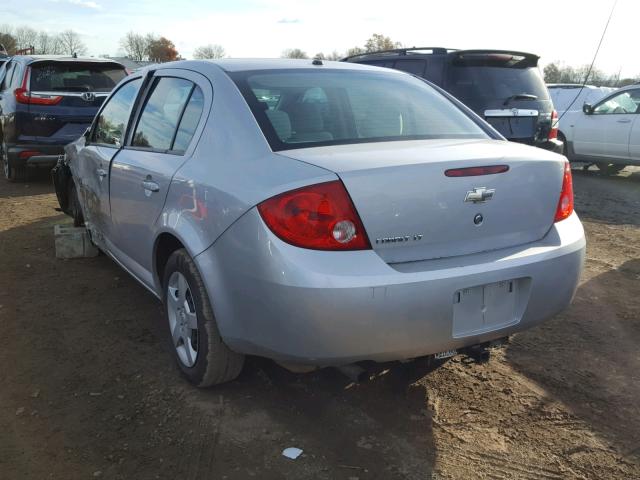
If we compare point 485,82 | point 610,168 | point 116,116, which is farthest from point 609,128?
point 116,116

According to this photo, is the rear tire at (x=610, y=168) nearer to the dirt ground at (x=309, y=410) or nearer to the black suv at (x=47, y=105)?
the dirt ground at (x=309, y=410)

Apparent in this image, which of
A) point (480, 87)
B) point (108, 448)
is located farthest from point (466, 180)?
point (480, 87)

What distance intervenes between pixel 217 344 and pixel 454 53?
497cm

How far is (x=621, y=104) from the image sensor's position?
34.3 feet

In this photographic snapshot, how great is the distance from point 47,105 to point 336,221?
7.61m

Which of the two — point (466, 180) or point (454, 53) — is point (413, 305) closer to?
point (466, 180)

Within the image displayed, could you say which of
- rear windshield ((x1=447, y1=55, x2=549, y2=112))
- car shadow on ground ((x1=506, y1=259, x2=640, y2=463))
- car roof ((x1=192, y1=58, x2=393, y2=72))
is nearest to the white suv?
rear windshield ((x1=447, y1=55, x2=549, y2=112))

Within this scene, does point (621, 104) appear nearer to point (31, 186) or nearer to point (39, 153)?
point (39, 153)

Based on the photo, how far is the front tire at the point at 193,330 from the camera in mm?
2951

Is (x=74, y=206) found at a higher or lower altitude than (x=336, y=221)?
lower

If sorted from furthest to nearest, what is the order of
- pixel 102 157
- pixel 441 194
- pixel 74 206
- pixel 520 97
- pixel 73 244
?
pixel 520 97 < pixel 74 206 < pixel 73 244 < pixel 102 157 < pixel 441 194

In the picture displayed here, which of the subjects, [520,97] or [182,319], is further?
[520,97]

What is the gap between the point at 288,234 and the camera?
2.42 meters

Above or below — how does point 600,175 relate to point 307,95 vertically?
below
